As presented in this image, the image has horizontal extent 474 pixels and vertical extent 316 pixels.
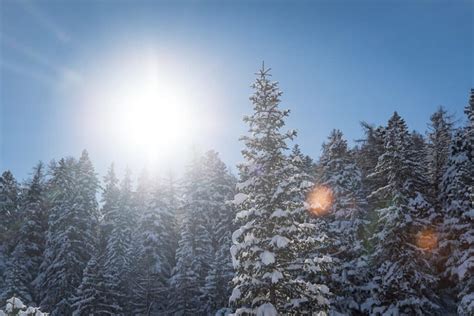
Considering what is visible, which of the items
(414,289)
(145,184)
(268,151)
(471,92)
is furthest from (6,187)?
(471,92)

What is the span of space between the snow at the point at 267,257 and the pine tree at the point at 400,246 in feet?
45.1

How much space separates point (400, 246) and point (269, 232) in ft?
44.8

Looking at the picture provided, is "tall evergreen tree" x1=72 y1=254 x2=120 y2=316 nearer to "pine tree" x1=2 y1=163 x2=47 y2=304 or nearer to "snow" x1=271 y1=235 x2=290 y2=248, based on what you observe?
"pine tree" x1=2 y1=163 x2=47 y2=304

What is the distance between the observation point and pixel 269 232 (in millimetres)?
18719

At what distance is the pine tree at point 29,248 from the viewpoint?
129 feet

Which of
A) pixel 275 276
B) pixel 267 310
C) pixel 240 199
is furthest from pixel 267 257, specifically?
pixel 240 199

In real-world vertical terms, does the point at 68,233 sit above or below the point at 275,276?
above

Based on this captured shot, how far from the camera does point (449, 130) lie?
5253 cm

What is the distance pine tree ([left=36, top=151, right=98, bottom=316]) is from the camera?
41375mm

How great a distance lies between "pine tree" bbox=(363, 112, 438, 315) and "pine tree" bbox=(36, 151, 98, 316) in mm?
27491

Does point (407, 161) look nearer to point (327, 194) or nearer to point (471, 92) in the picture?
point (327, 194)

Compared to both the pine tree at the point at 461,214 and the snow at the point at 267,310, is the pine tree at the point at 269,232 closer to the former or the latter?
the snow at the point at 267,310

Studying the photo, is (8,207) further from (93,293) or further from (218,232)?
(218,232)

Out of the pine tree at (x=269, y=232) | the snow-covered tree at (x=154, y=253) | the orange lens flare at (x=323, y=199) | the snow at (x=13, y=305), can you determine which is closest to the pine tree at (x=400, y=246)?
the orange lens flare at (x=323, y=199)
